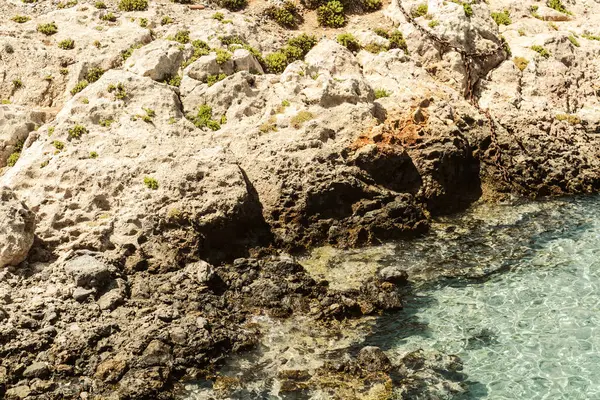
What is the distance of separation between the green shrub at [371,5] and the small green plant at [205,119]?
647 inches

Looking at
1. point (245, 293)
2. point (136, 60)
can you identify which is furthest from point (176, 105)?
point (245, 293)

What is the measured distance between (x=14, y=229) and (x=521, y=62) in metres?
29.4

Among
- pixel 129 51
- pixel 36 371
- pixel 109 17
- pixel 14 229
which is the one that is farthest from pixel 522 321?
pixel 109 17

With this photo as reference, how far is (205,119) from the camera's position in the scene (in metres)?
29.2

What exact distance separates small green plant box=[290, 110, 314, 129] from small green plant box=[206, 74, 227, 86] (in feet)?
16.7

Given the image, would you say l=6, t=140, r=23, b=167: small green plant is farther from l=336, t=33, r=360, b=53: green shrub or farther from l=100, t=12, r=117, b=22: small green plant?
l=336, t=33, r=360, b=53: green shrub

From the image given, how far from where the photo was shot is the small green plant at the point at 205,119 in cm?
2906

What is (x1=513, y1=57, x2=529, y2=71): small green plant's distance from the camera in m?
35.5

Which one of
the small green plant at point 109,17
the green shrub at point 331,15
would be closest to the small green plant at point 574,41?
the green shrub at point 331,15

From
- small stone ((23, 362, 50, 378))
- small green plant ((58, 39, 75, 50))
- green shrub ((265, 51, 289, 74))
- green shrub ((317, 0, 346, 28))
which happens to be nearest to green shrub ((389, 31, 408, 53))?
green shrub ((317, 0, 346, 28))

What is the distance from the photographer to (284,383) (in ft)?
58.4

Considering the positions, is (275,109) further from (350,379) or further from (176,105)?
(350,379)

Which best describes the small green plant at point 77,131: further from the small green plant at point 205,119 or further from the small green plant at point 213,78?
the small green plant at point 213,78

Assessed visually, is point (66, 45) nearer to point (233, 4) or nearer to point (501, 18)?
point (233, 4)
